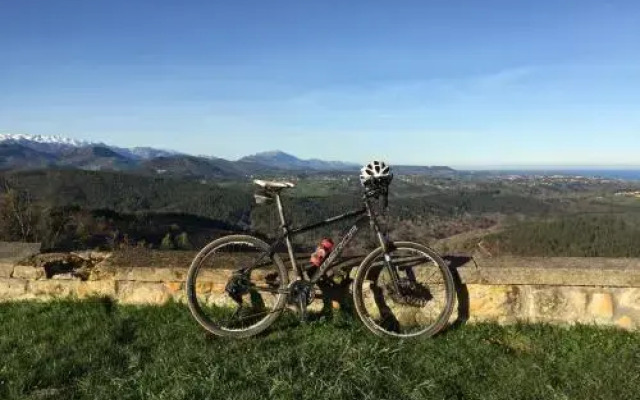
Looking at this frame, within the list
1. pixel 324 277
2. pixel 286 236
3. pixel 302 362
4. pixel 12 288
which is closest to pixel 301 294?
pixel 324 277

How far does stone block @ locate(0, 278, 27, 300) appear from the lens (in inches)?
263

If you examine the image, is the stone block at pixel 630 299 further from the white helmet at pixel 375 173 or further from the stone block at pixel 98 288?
the stone block at pixel 98 288

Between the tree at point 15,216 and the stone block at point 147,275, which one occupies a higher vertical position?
the stone block at point 147,275

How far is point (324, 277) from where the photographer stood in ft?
19.9

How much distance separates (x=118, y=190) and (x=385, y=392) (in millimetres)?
203984

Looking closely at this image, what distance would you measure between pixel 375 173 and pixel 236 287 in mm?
1856

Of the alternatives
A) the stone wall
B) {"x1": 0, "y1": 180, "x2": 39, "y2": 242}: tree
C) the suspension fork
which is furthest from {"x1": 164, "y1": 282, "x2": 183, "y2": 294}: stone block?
{"x1": 0, "y1": 180, "x2": 39, "y2": 242}: tree

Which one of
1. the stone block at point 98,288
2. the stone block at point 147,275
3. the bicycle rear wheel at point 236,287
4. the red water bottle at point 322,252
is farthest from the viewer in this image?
the stone block at point 98,288

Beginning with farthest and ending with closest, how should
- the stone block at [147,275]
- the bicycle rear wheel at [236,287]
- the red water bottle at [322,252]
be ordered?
1. the stone block at [147,275]
2. the red water bottle at [322,252]
3. the bicycle rear wheel at [236,287]

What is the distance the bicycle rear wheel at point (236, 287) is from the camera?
571 centimetres

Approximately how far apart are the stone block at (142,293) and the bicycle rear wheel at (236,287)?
18.2 inches

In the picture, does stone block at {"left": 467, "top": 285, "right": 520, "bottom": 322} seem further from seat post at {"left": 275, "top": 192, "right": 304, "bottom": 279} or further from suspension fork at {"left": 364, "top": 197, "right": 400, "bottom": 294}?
seat post at {"left": 275, "top": 192, "right": 304, "bottom": 279}

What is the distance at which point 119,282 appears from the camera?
652 centimetres

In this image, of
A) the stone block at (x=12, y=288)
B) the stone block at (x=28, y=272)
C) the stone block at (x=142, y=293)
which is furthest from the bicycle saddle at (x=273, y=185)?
the stone block at (x=12, y=288)
